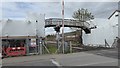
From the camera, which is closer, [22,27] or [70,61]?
[70,61]

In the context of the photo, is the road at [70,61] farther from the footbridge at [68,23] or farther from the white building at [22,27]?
the footbridge at [68,23]

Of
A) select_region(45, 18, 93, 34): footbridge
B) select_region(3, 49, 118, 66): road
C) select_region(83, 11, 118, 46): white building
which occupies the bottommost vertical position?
select_region(3, 49, 118, 66): road

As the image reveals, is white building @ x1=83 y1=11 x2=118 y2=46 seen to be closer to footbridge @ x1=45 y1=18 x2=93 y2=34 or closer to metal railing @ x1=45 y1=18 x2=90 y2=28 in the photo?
footbridge @ x1=45 y1=18 x2=93 y2=34

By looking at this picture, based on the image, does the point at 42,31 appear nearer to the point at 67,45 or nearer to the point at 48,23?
the point at 67,45

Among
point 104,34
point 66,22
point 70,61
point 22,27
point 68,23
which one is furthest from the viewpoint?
point 68,23

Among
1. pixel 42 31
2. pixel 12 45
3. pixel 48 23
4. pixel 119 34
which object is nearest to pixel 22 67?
pixel 12 45

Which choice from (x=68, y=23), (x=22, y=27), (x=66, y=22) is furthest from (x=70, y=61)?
(x=68, y=23)

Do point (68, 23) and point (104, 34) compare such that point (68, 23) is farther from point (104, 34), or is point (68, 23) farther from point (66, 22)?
point (104, 34)

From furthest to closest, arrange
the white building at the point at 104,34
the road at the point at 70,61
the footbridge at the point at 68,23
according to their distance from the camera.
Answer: the footbridge at the point at 68,23 → the white building at the point at 104,34 → the road at the point at 70,61

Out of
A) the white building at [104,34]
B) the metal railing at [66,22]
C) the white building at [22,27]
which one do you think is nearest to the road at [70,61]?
the white building at [22,27]

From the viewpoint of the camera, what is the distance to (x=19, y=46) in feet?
75.2

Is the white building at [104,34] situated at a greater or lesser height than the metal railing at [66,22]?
lesser

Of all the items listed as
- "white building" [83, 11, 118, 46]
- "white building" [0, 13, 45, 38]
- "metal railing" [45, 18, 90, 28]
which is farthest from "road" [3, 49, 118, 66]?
"metal railing" [45, 18, 90, 28]

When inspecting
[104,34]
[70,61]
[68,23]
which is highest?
[68,23]
